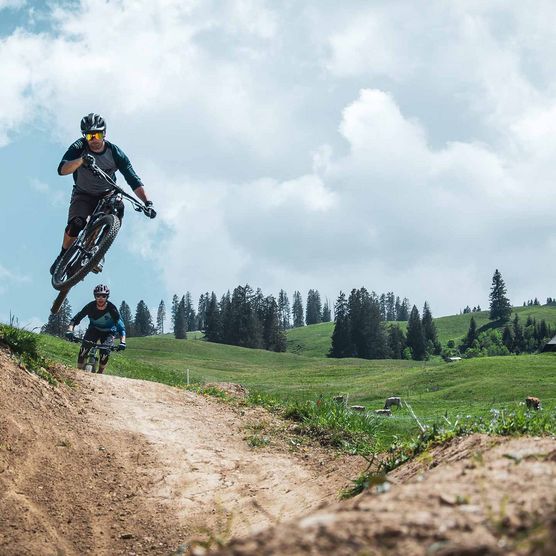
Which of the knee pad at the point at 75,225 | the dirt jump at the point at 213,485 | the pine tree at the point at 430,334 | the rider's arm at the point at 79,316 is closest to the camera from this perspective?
the dirt jump at the point at 213,485

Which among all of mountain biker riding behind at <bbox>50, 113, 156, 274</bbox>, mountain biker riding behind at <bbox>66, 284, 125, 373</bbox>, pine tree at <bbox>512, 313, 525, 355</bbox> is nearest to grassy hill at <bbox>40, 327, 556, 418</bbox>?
mountain biker riding behind at <bbox>66, 284, 125, 373</bbox>

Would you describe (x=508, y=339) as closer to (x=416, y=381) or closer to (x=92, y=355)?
(x=416, y=381)

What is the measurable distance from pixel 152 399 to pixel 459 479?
11.3 metres

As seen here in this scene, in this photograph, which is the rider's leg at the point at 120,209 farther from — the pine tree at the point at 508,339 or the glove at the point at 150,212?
the pine tree at the point at 508,339

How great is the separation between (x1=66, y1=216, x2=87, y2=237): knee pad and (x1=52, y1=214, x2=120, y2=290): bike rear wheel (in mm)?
255

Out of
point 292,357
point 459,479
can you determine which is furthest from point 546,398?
point 292,357

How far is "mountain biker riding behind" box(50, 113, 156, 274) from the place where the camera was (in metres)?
11.1

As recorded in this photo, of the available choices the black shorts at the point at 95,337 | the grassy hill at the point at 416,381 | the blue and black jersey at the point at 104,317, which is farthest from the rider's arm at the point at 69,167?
the grassy hill at the point at 416,381

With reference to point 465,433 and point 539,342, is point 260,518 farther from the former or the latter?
point 539,342

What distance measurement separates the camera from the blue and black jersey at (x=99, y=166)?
11.1 m

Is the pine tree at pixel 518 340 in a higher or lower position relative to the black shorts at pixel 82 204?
lower

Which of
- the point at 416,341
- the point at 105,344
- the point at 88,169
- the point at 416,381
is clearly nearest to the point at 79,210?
the point at 88,169

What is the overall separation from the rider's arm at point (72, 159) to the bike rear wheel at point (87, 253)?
0.95 m

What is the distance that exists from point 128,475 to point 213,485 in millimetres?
1401
